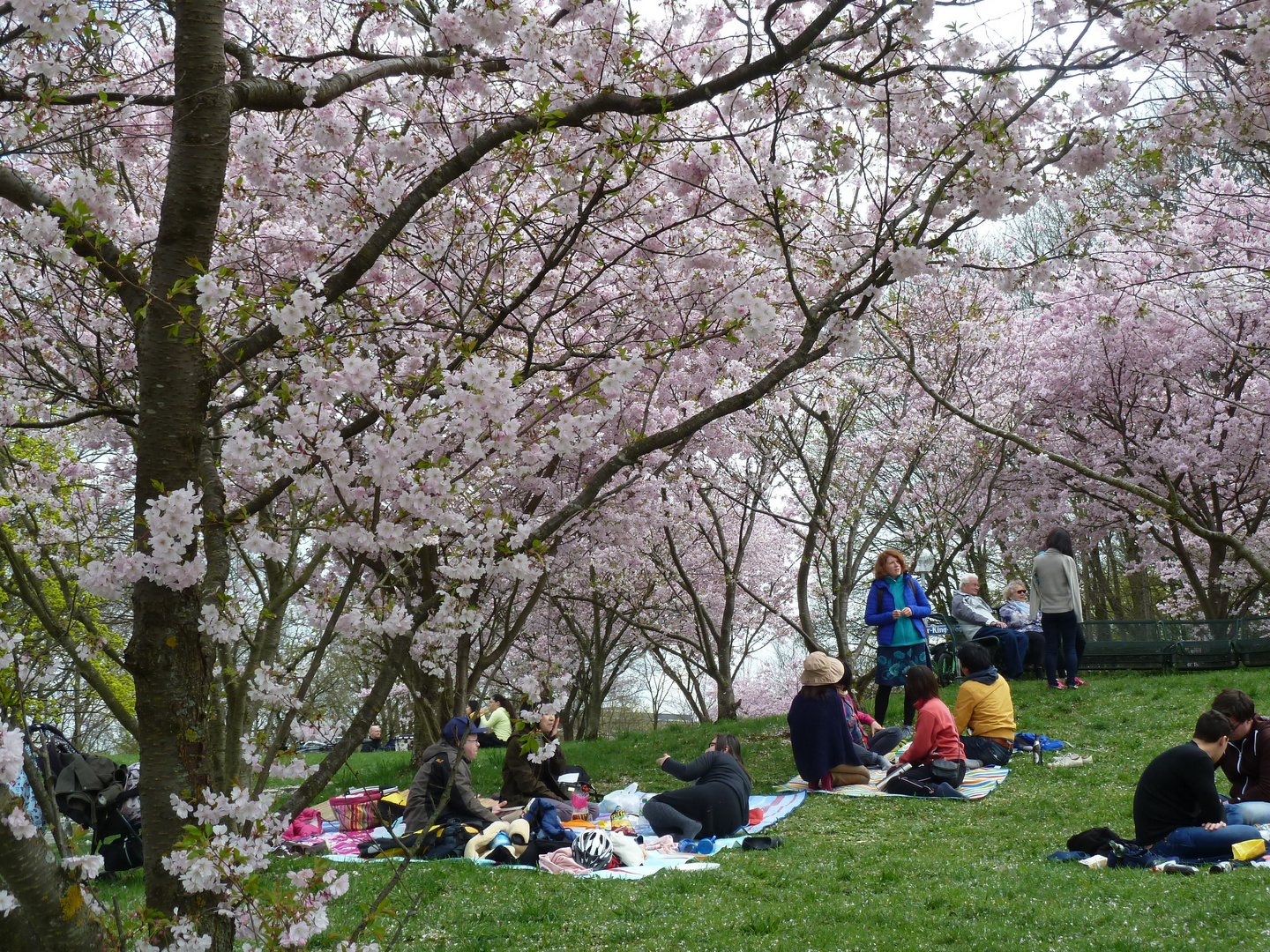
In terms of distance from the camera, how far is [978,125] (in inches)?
158

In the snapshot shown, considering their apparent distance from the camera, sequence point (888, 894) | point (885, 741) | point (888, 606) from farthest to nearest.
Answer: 1. point (888, 606)
2. point (885, 741)
3. point (888, 894)

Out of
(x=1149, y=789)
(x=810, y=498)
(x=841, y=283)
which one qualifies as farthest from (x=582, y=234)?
(x=810, y=498)

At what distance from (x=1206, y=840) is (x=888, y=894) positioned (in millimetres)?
1762

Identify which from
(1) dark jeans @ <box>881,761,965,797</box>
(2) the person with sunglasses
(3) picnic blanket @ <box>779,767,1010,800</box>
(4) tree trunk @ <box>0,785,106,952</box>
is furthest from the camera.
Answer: (2) the person with sunglasses

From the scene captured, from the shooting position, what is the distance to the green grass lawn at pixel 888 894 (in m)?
4.32

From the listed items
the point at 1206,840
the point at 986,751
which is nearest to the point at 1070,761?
the point at 986,751

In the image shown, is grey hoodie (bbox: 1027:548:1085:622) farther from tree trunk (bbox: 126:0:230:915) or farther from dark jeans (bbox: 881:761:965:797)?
tree trunk (bbox: 126:0:230:915)

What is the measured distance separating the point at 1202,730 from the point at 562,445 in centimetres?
424

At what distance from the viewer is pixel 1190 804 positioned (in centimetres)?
543

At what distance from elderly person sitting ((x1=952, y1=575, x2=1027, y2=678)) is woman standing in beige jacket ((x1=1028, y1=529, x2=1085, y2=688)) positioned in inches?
23.1

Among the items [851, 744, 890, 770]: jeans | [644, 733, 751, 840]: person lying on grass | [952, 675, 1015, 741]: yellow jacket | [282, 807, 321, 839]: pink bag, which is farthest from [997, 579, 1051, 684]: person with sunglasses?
[282, 807, 321, 839]: pink bag

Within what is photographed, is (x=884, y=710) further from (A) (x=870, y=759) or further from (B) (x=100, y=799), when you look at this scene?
(B) (x=100, y=799)

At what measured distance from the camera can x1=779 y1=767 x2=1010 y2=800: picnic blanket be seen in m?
7.52

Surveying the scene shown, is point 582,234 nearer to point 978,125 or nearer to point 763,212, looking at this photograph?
point 763,212
